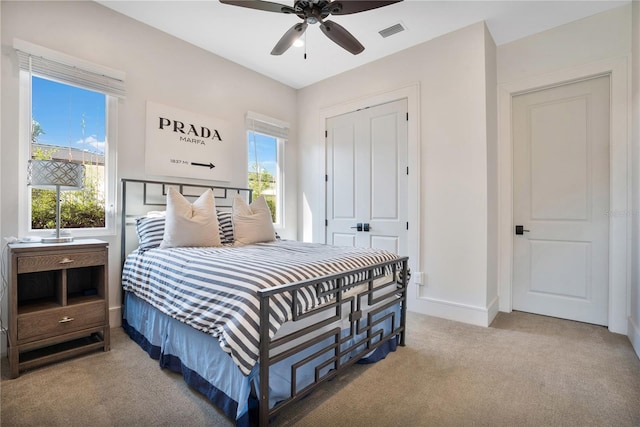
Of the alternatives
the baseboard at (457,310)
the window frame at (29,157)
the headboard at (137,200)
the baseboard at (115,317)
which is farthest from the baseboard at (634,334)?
the window frame at (29,157)

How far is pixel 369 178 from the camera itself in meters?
3.71

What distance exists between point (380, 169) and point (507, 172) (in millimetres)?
1320

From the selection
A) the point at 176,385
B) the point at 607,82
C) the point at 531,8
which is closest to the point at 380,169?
the point at 531,8

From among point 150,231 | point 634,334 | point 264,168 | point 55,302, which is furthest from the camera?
point 264,168

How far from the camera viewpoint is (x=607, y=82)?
2.76 m

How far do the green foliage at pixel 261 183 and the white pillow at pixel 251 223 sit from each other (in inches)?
34.7

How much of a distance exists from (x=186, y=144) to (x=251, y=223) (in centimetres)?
118

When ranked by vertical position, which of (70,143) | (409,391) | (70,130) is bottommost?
(409,391)

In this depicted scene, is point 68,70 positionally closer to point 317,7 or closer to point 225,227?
point 225,227

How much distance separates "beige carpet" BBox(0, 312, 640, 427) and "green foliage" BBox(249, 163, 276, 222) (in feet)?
7.21

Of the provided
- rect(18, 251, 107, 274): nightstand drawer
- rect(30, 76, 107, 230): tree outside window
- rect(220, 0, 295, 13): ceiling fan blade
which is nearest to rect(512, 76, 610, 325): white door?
rect(220, 0, 295, 13): ceiling fan blade

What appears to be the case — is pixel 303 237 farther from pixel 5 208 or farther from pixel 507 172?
pixel 5 208

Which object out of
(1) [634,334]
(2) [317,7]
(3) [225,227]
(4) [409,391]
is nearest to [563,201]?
(1) [634,334]

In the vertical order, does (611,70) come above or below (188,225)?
above
